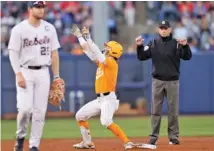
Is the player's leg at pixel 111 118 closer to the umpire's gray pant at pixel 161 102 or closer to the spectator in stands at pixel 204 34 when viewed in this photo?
the umpire's gray pant at pixel 161 102

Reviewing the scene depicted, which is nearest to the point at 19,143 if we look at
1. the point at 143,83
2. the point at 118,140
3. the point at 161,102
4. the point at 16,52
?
the point at 16,52

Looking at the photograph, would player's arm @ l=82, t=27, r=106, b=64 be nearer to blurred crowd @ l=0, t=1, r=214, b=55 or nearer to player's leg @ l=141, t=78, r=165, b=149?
player's leg @ l=141, t=78, r=165, b=149

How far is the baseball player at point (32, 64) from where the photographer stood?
9.21 meters

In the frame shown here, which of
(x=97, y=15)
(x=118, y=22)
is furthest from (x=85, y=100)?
(x=118, y=22)

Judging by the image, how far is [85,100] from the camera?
18.8 meters

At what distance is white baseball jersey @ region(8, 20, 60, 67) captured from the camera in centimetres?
921

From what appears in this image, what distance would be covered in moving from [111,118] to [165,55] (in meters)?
1.41

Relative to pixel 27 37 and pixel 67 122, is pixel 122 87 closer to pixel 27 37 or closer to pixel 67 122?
pixel 67 122

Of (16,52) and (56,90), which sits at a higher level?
(16,52)

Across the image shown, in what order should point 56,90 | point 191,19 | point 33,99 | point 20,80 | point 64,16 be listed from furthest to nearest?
point 64,16 < point 191,19 < point 56,90 < point 33,99 < point 20,80

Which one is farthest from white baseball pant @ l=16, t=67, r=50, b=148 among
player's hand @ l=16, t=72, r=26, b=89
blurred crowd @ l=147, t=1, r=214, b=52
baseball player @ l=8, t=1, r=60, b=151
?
blurred crowd @ l=147, t=1, r=214, b=52

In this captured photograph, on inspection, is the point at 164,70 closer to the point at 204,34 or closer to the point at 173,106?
the point at 173,106

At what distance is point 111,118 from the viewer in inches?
414

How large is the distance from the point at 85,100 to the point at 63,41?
3.30 metres
